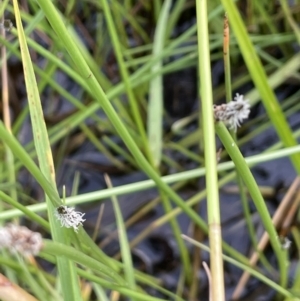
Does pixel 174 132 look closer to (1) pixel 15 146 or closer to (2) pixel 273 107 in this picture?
(2) pixel 273 107

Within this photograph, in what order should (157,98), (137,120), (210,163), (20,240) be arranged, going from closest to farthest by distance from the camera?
(20,240) → (210,163) → (137,120) → (157,98)

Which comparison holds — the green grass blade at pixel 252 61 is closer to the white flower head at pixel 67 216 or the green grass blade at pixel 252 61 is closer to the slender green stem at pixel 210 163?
the slender green stem at pixel 210 163

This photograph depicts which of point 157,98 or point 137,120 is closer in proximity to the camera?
point 137,120

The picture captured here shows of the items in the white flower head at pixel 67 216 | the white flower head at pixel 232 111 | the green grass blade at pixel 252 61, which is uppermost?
the green grass blade at pixel 252 61

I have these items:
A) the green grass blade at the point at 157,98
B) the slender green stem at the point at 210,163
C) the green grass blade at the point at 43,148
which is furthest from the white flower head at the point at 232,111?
the green grass blade at the point at 157,98

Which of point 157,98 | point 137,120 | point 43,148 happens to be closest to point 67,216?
point 43,148

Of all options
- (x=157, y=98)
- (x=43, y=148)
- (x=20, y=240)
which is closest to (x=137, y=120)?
(x=157, y=98)

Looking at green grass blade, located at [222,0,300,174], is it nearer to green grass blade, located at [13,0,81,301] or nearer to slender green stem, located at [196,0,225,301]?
slender green stem, located at [196,0,225,301]

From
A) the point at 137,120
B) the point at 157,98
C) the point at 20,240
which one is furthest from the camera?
the point at 157,98

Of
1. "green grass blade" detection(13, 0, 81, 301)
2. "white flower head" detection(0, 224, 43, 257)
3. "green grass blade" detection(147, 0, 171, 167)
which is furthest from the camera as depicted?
"green grass blade" detection(147, 0, 171, 167)

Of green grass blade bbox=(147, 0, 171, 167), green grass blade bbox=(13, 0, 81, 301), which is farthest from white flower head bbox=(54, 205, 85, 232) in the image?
green grass blade bbox=(147, 0, 171, 167)

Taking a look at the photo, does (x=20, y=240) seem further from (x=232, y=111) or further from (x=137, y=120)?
(x=137, y=120)

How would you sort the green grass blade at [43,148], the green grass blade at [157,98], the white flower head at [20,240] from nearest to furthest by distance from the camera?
the white flower head at [20,240] → the green grass blade at [43,148] → the green grass blade at [157,98]

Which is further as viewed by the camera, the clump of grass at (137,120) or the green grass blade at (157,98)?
the green grass blade at (157,98)
